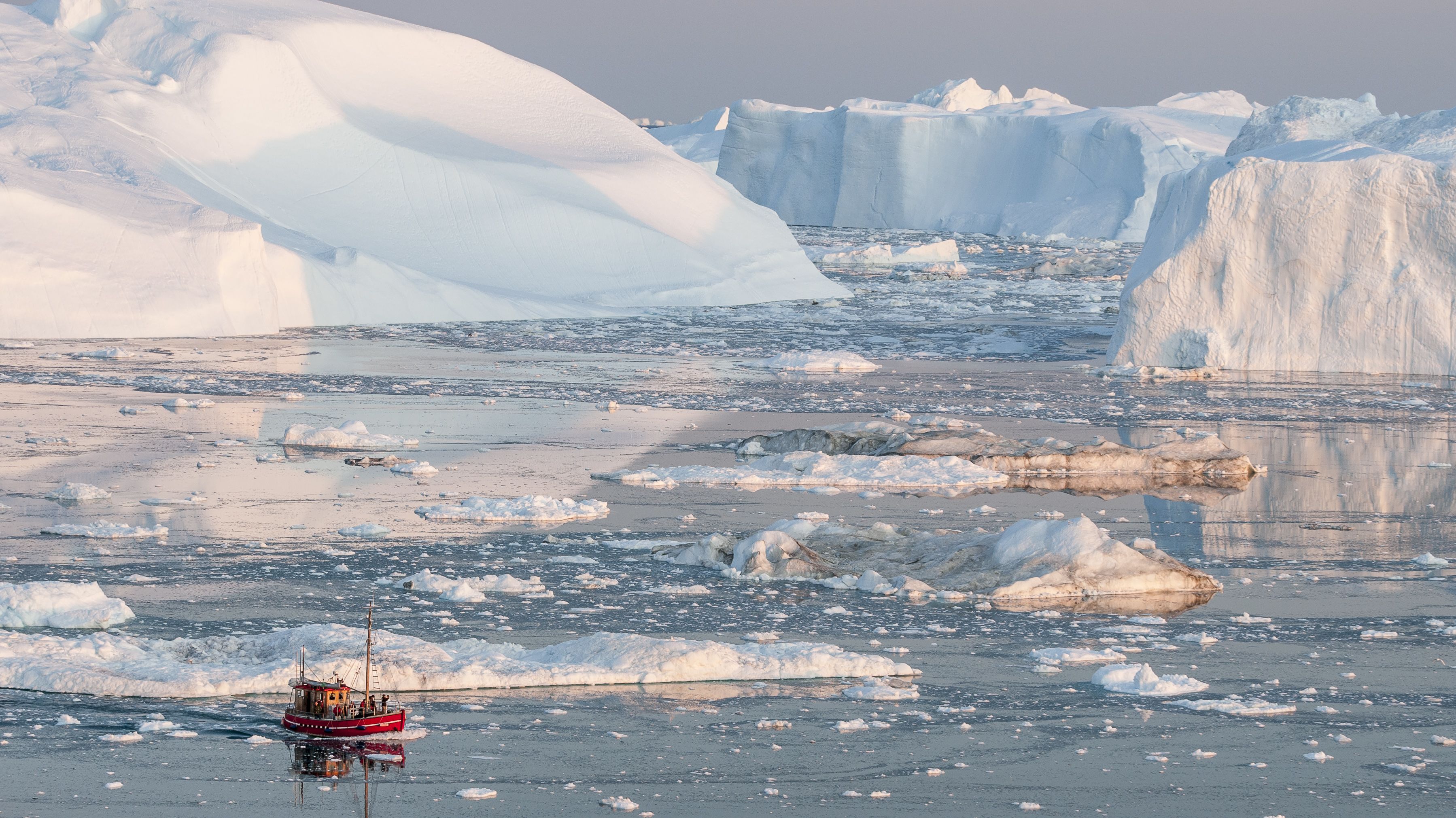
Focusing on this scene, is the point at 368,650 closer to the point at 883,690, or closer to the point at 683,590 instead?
the point at 883,690

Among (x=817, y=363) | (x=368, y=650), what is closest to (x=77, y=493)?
(x=368, y=650)

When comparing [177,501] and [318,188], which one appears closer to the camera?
[177,501]

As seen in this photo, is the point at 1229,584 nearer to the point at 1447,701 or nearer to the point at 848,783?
the point at 1447,701

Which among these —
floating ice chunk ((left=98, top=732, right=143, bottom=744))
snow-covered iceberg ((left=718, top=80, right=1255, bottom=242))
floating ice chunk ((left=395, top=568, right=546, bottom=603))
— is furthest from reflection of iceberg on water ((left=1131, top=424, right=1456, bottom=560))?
snow-covered iceberg ((left=718, top=80, right=1255, bottom=242))

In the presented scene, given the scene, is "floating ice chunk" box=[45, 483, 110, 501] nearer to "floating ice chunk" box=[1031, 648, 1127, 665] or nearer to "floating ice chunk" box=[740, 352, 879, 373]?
"floating ice chunk" box=[1031, 648, 1127, 665]

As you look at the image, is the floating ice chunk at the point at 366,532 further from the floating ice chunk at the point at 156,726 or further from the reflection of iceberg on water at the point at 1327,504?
the reflection of iceberg on water at the point at 1327,504

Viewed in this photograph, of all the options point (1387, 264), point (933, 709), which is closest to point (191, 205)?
point (1387, 264)
